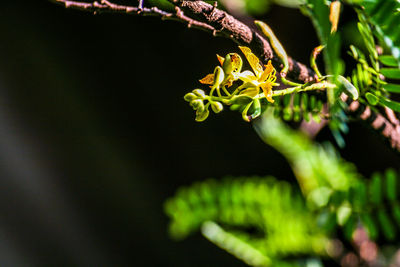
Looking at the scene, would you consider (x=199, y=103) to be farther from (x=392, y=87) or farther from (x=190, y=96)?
(x=392, y=87)

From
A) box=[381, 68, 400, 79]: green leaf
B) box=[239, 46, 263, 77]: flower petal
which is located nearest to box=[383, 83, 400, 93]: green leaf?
box=[381, 68, 400, 79]: green leaf

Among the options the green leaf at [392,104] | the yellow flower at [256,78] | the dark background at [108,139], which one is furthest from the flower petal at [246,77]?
the dark background at [108,139]

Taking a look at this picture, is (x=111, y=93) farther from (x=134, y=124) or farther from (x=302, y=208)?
(x=302, y=208)

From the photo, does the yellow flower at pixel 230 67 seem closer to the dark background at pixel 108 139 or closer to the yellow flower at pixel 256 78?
the yellow flower at pixel 256 78

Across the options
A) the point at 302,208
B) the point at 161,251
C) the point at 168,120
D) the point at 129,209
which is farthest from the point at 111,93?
the point at 302,208

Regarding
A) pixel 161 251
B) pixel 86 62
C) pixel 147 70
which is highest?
pixel 86 62

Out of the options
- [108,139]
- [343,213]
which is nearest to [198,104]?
[343,213]
